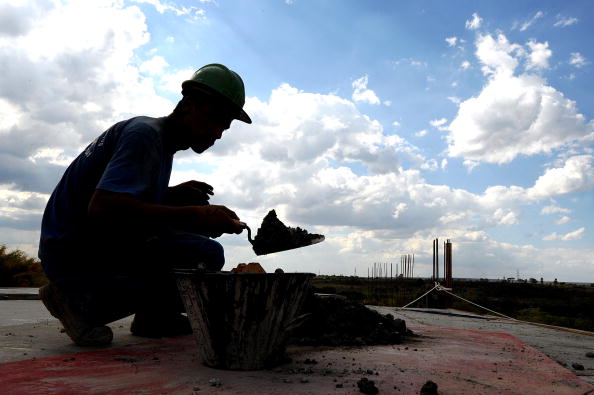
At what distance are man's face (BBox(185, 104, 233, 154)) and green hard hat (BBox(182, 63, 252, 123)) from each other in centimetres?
8

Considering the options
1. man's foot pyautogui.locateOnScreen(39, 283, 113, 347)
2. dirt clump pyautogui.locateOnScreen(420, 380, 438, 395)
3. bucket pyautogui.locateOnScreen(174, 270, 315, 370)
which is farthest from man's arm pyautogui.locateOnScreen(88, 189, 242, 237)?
dirt clump pyautogui.locateOnScreen(420, 380, 438, 395)

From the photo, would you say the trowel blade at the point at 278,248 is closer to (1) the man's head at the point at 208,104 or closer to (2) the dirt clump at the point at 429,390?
(1) the man's head at the point at 208,104

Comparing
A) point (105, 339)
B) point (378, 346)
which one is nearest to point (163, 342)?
point (105, 339)

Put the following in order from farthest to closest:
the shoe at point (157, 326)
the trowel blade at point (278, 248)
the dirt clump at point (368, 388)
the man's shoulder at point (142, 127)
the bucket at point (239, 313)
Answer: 1. the shoe at point (157, 326)
2. the trowel blade at point (278, 248)
3. the man's shoulder at point (142, 127)
4. the bucket at point (239, 313)
5. the dirt clump at point (368, 388)

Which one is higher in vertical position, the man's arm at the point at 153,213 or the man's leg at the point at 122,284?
the man's arm at the point at 153,213

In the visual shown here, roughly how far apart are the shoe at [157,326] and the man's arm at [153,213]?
970mm

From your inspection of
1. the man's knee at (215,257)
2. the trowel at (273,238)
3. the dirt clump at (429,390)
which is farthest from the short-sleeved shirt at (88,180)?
the dirt clump at (429,390)

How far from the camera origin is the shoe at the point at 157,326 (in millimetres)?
2961

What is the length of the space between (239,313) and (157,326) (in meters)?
1.23

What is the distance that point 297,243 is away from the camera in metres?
2.60

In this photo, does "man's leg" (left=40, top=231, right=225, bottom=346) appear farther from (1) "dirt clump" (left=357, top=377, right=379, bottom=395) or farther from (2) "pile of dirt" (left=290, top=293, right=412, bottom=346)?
(1) "dirt clump" (left=357, top=377, right=379, bottom=395)

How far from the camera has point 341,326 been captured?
10.4 feet

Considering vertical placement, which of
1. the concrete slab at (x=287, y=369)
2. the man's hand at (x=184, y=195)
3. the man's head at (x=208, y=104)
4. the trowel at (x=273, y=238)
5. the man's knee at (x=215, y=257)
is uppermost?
the man's head at (x=208, y=104)

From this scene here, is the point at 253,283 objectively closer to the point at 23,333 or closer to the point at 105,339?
the point at 105,339
